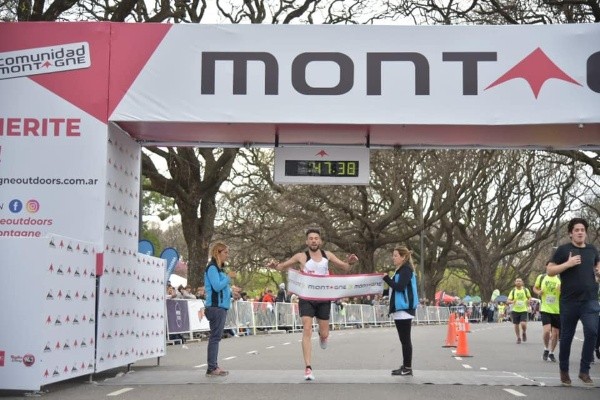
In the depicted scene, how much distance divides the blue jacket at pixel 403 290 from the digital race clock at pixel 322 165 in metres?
1.84

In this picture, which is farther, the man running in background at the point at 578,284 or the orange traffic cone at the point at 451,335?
the orange traffic cone at the point at 451,335

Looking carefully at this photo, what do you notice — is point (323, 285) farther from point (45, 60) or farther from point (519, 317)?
point (519, 317)

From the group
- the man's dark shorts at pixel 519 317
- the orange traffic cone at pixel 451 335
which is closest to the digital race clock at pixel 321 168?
the orange traffic cone at pixel 451 335

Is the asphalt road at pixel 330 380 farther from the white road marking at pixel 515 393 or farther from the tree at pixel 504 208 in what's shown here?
the tree at pixel 504 208

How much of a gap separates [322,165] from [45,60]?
4.39 meters

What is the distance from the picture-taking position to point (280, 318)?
38.8m

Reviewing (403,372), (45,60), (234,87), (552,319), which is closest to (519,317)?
(552,319)

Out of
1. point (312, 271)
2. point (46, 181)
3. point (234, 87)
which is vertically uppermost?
point (234, 87)

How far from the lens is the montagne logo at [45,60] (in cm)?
1416

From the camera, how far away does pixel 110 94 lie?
14188 millimetres

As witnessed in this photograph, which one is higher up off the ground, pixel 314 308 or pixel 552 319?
pixel 314 308

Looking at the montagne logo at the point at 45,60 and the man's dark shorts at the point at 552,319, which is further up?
the montagne logo at the point at 45,60

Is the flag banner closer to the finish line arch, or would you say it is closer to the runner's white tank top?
the runner's white tank top

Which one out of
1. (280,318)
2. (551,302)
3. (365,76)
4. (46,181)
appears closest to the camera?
(46,181)
